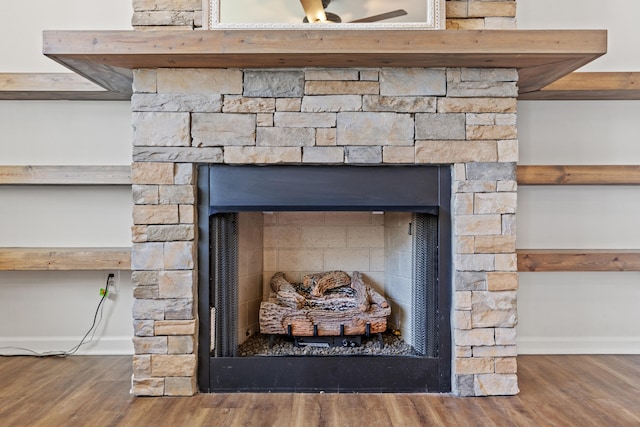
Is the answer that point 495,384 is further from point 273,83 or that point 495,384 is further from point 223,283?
point 273,83

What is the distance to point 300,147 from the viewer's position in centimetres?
215

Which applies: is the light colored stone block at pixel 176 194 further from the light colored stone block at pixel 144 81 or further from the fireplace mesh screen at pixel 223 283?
the light colored stone block at pixel 144 81

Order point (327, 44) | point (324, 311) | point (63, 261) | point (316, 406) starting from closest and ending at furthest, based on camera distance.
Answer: point (327, 44)
point (316, 406)
point (324, 311)
point (63, 261)

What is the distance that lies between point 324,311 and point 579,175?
171 cm

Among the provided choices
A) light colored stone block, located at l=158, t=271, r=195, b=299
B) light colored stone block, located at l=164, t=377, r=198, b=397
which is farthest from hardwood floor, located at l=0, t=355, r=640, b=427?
light colored stone block, located at l=158, t=271, r=195, b=299

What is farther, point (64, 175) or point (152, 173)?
point (64, 175)

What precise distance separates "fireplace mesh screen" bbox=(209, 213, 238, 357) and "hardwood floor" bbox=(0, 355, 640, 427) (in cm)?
25

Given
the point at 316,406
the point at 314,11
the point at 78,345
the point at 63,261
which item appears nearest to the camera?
the point at 316,406

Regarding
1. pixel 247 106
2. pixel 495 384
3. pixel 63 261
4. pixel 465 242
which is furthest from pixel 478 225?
pixel 63 261

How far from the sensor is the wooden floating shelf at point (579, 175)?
2.72 meters

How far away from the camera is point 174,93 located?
2.16 metres

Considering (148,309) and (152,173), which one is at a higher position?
(152,173)

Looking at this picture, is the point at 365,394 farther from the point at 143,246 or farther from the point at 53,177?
the point at 53,177

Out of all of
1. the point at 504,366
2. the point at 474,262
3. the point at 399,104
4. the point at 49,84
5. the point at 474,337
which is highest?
the point at 49,84
